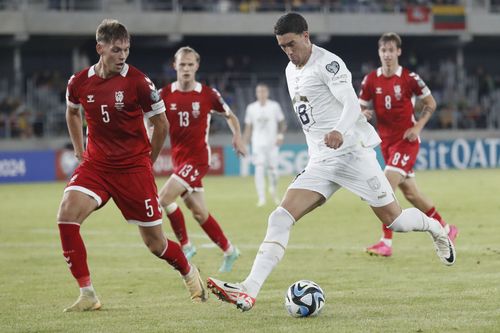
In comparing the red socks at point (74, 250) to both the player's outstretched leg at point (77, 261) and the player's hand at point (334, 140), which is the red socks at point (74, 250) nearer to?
the player's outstretched leg at point (77, 261)

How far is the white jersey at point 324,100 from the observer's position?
789 centimetres

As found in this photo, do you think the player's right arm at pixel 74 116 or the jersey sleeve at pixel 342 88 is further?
the player's right arm at pixel 74 116

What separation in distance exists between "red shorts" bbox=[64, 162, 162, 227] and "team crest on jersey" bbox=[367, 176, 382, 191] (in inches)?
70.0

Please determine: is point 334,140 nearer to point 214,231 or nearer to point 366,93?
point 214,231

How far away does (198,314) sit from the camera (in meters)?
7.80

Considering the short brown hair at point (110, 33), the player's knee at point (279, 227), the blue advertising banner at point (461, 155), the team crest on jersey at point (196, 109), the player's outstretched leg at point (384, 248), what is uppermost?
the short brown hair at point (110, 33)

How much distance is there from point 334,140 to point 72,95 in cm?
228

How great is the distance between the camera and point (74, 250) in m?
8.12

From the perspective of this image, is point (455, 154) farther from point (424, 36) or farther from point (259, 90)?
point (259, 90)

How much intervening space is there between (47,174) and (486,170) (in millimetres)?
14337

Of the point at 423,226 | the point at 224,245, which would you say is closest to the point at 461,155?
the point at 224,245

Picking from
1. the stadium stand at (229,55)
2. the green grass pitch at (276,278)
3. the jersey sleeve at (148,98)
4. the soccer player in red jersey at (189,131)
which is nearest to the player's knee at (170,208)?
the soccer player in red jersey at (189,131)

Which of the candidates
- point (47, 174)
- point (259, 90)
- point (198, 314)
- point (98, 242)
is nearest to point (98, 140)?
point (198, 314)

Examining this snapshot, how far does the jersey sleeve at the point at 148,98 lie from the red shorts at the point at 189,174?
3.57 meters
